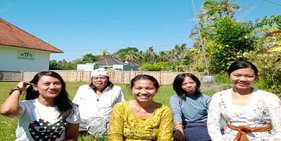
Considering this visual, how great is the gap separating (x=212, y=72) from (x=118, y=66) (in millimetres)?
39338

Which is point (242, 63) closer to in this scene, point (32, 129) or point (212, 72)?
point (32, 129)

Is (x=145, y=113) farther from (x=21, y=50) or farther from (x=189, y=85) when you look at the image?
(x=21, y=50)

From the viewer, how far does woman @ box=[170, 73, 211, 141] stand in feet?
15.4

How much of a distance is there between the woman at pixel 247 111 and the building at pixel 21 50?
28.0m

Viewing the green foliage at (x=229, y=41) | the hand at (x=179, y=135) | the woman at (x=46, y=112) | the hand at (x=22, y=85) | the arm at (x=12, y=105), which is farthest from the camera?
the green foliage at (x=229, y=41)

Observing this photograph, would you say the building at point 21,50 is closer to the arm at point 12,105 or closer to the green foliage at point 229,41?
the green foliage at point 229,41

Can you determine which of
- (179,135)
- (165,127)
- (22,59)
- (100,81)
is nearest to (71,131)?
(165,127)

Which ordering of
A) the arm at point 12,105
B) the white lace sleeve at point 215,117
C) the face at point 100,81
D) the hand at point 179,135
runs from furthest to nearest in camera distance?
1. the face at point 100,81
2. the hand at point 179,135
3. the white lace sleeve at point 215,117
4. the arm at point 12,105

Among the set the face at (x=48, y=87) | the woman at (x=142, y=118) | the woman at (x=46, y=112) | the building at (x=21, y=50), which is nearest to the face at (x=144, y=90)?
the woman at (x=142, y=118)

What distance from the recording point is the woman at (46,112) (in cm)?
338

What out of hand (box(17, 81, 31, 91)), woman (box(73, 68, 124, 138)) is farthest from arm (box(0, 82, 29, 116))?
woman (box(73, 68, 124, 138))

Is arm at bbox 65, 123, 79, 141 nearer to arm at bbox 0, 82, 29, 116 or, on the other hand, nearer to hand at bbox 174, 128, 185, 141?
arm at bbox 0, 82, 29, 116

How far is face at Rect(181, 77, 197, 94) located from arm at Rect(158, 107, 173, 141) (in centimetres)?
104

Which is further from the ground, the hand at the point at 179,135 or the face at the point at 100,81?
the face at the point at 100,81
